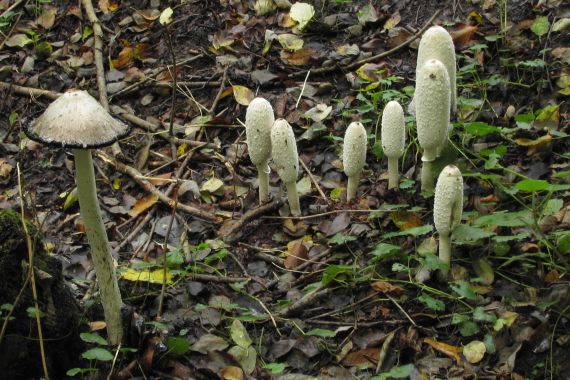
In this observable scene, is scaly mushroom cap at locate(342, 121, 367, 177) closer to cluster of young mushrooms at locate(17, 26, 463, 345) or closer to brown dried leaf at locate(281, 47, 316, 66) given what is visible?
cluster of young mushrooms at locate(17, 26, 463, 345)

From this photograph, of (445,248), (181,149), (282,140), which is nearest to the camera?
(445,248)

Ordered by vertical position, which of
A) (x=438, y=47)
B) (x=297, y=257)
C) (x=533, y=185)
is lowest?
(x=297, y=257)

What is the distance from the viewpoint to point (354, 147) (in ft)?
10.0

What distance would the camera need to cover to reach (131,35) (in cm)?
534

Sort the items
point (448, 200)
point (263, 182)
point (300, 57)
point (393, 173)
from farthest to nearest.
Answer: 1. point (300, 57)
2. point (263, 182)
3. point (393, 173)
4. point (448, 200)

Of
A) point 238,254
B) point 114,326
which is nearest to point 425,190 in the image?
point 238,254

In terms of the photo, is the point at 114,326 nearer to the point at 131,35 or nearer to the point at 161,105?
the point at 161,105

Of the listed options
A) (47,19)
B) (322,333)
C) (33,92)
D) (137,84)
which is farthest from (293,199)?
(47,19)

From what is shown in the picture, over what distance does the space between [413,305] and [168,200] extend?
1.77 meters

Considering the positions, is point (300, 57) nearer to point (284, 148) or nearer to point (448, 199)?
point (284, 148)

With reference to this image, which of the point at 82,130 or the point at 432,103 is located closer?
the point at 82,130

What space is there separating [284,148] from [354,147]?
0.41m

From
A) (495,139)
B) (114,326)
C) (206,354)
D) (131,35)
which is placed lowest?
(206,354)

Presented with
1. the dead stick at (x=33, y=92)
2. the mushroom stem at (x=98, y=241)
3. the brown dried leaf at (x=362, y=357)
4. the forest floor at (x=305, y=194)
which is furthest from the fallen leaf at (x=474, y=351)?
the dead stick at (x=33, y=92)
